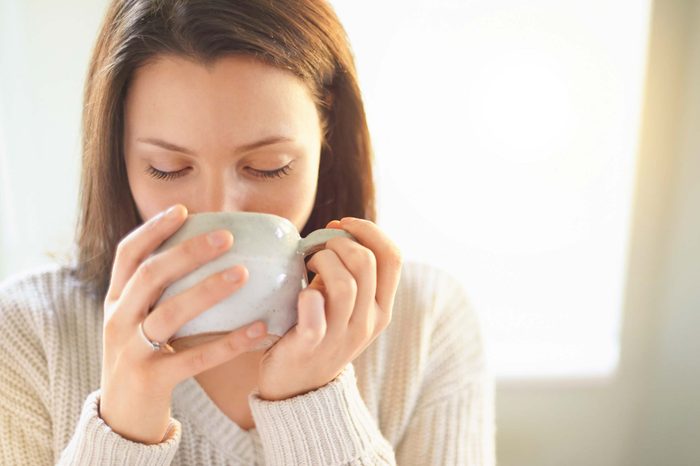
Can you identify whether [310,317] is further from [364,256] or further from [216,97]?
[216,97]

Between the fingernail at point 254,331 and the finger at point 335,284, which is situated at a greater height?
the finger at point 335,284

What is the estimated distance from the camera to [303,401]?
706 millimetres

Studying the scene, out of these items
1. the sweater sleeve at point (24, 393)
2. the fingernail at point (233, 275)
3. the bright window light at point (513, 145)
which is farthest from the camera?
the bright window light at point (513, 145)

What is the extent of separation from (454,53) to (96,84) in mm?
806

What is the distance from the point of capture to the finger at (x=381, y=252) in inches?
25.8

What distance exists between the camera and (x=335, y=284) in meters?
0.61

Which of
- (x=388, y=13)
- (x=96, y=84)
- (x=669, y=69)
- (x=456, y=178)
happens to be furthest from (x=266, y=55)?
(x=669, y=69)

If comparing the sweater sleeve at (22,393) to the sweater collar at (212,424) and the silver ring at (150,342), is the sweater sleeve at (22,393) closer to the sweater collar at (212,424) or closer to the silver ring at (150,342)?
the sweater collar at (212,424)

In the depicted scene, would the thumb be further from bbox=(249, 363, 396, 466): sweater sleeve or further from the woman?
bbox=(249, 363, 396, 466): sweater sleeve

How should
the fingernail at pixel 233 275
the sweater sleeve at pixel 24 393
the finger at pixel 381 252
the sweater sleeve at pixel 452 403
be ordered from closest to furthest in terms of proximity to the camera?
the fingernail at pixel 233 275
the finger at pixel 381 252
the sweater sleeve at pixel 24 393
the sweater sleeve at pixel 452 403

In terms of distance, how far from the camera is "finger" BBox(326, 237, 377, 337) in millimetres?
619

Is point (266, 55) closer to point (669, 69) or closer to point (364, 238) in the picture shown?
point (364, 238)

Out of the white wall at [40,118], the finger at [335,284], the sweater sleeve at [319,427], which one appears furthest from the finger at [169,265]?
the white wall at [40,118]

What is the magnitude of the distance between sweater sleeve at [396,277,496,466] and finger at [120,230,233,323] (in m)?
0.53
